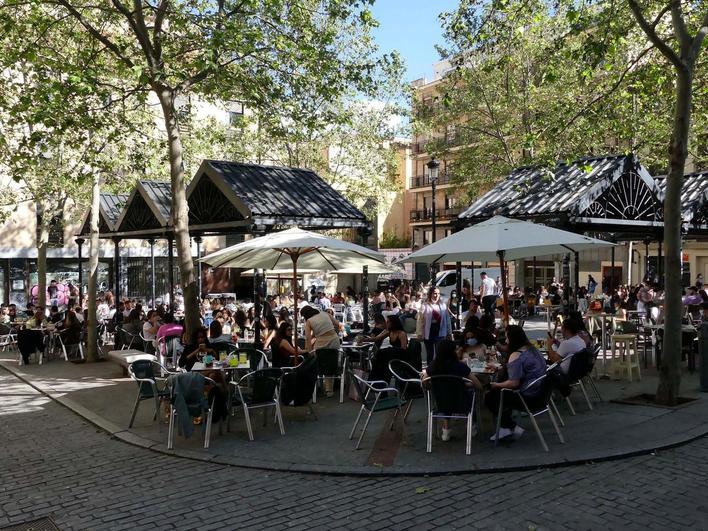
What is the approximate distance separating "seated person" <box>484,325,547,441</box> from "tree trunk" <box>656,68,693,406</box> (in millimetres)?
2738

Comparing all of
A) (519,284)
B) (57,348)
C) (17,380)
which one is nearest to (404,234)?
(519,284)

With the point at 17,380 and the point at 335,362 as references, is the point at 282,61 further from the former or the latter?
the point at 17,380

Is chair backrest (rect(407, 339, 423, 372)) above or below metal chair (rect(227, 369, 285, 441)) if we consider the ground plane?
above

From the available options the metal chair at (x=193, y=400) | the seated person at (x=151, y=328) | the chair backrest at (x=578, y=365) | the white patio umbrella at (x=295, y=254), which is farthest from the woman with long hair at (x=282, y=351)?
the seated person at (x=151, y=328)

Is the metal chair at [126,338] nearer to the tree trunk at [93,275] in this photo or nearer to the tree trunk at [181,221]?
the tree trunk at [93,275]

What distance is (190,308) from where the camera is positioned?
10633 mm

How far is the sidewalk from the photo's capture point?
6434 mm

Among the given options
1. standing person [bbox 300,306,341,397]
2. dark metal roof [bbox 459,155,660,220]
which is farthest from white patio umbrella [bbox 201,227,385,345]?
dark metal roof [bbox 459,155,660,220]

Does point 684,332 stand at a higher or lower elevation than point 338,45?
lower

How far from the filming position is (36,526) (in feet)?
17.0

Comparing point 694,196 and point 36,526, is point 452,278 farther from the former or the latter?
point 36,526

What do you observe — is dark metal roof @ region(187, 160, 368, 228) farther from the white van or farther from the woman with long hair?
the white van

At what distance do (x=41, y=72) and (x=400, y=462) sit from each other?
376 inches

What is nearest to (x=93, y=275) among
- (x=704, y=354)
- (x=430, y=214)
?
(x=704, y=354)
